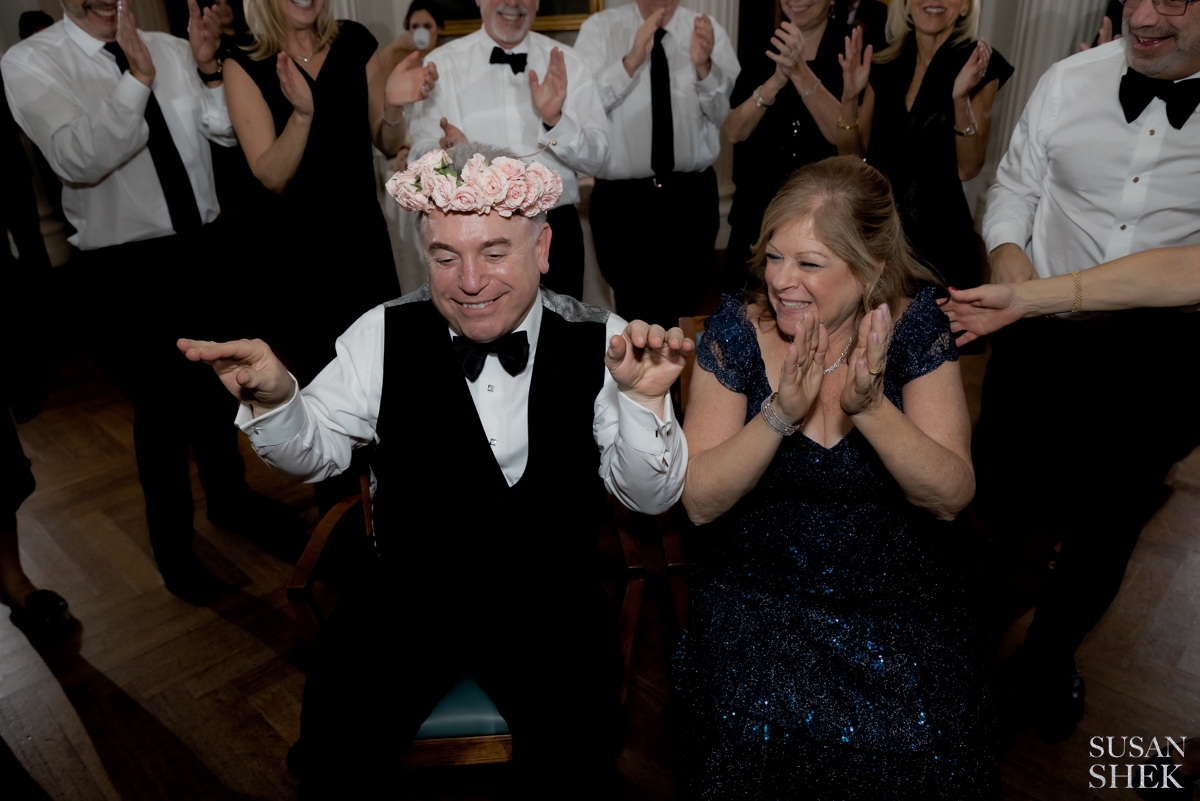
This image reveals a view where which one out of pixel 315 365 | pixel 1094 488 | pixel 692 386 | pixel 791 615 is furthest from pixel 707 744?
pixel 315 365

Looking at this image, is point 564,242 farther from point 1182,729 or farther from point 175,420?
point 1182,729

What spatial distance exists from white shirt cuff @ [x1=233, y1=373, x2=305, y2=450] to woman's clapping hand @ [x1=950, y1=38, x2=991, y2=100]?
2.31 meters

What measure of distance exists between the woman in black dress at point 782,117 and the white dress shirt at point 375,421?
1467mm

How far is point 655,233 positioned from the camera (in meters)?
3.78

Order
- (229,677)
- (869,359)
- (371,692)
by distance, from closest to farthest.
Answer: (869,359), (371,692), (229,677)

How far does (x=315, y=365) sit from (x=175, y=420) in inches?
19.8

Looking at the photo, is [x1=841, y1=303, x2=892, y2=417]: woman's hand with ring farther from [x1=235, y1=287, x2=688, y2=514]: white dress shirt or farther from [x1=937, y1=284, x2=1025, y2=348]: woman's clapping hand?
[x1=937, y1=284, x2=1025, y2=348]: woman's clapping hand

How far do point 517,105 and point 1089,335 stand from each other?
2224 mm

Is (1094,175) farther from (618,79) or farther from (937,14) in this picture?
(618,79)

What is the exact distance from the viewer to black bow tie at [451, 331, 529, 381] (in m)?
1.91

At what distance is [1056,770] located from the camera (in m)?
2.18

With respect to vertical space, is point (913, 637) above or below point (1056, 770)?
above

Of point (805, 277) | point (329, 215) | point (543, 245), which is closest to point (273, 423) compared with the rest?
point (543, 245)

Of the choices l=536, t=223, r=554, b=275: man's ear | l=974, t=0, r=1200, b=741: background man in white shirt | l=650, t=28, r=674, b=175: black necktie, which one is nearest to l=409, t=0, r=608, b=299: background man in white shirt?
l=650, t=28, r=674, b=175: black necktie
